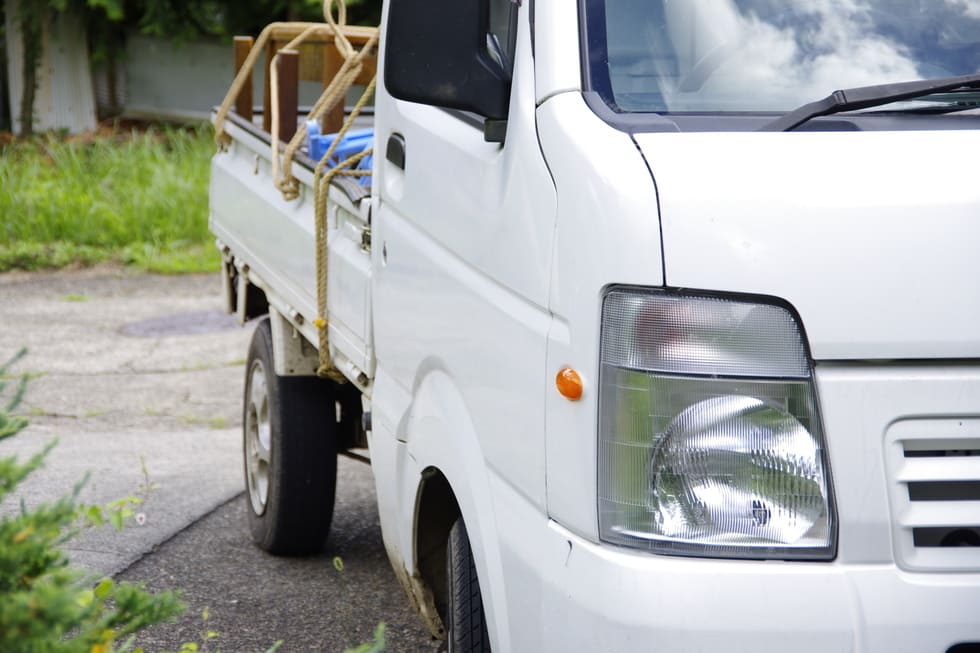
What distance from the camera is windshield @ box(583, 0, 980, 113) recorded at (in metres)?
2.57

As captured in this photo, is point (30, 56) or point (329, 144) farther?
point (30, 56)

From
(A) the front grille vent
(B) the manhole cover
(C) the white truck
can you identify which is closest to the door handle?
(C) the white truck

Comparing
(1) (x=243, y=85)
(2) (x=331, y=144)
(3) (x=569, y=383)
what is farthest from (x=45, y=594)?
(1) (x=243, y=85)

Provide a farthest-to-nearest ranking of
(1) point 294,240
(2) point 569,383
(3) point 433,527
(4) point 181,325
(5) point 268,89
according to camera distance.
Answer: (4) point 181,325 → (5) point 268,89 → (1) point 294,240 → (3) point 433,527 → (2) point 569,383

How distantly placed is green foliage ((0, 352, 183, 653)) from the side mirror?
3.45 feet

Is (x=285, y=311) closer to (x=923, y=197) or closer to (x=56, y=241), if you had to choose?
(x=923, y=197)

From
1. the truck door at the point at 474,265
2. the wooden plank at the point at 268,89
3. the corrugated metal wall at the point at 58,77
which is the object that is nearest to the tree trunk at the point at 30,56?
the corrugated metal wall at the point at 58,77

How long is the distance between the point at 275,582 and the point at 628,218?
3.10 metres

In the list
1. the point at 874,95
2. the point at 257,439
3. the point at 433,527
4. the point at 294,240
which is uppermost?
the point at 874,95

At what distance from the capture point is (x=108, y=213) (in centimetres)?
1207

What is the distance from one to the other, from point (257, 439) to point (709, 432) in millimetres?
3280

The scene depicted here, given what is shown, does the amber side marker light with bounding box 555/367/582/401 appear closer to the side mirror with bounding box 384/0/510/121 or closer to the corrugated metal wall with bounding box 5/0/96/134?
the side mirror with bounding box 384/0/510/121

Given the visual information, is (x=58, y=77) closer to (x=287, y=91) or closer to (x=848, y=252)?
(x=287, y=91)

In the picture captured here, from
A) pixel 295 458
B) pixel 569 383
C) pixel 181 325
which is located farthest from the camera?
pixel 181 325
